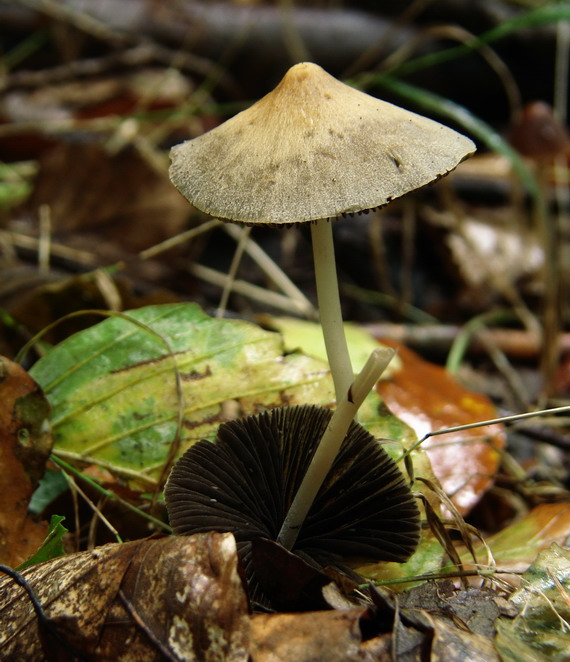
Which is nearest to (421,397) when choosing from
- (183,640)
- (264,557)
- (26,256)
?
(264,557)

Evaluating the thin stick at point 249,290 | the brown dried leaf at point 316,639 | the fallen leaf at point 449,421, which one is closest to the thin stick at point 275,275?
the thin stick at point 249,290

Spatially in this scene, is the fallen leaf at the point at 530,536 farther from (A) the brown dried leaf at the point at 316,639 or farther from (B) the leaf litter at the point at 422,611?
(A) the brown dried leaf at the point at 316,639

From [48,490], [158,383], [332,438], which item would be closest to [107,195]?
[158,383]

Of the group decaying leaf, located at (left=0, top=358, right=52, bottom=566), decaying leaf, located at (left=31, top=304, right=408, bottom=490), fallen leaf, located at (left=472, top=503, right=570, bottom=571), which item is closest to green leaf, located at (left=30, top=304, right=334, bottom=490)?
decaying leaf, located at (left=31, top=304, right=408, bottom=490)

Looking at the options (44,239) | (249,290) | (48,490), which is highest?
(44,239)

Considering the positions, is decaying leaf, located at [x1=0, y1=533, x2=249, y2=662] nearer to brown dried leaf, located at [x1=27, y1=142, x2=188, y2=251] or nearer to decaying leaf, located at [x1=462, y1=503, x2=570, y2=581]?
decaying leaf, located at [x1=462, y1=503, x2=570, y2=581]

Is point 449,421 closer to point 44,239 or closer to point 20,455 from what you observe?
point 20,455

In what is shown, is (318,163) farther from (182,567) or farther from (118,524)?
(118,524)
